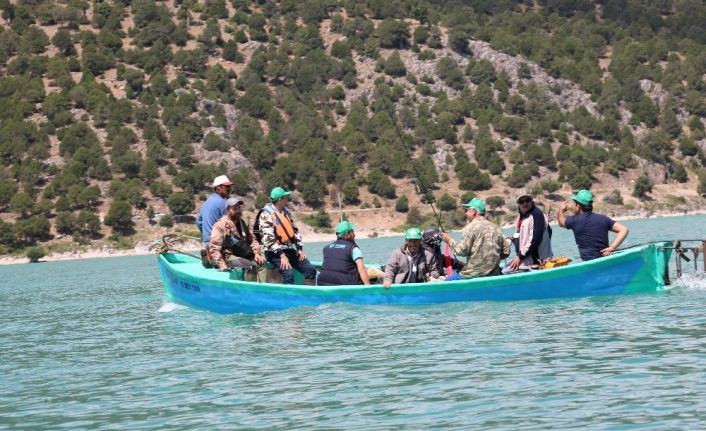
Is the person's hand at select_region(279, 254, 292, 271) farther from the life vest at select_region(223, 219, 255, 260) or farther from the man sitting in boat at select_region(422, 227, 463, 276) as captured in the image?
the man sitting in boat at select_region(422, 227, 463, 276)

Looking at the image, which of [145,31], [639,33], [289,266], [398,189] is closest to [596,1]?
[639,33]

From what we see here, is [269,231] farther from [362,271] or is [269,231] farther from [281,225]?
[362,271]

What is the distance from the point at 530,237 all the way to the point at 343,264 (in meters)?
2.97

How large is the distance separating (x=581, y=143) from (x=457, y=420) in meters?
91.9

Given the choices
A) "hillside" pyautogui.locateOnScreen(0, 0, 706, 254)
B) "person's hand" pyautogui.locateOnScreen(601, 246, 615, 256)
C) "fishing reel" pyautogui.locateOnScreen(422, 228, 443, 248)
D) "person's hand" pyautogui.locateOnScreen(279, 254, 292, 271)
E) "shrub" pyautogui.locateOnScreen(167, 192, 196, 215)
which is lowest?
"person's hand" pyautogui.locateOnScreen(601, 246, 615, 256)

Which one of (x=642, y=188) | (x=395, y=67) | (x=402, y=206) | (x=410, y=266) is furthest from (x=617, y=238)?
(x=395, y=67)

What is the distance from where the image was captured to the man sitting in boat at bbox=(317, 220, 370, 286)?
17.8 m

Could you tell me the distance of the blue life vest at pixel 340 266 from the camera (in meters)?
18.0

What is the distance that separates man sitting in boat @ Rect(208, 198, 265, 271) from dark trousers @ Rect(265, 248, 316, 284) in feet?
0.93

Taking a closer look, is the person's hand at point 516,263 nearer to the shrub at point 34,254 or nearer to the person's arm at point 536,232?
the person's arm at point 536,232

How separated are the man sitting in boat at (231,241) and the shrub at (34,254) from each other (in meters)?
52.8

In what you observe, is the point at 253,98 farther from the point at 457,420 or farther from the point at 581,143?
the point at 457,420

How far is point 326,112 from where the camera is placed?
330ft

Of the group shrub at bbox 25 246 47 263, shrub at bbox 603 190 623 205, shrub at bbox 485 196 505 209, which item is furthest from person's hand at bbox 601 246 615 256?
shrub at bbox 603 190 623 205
